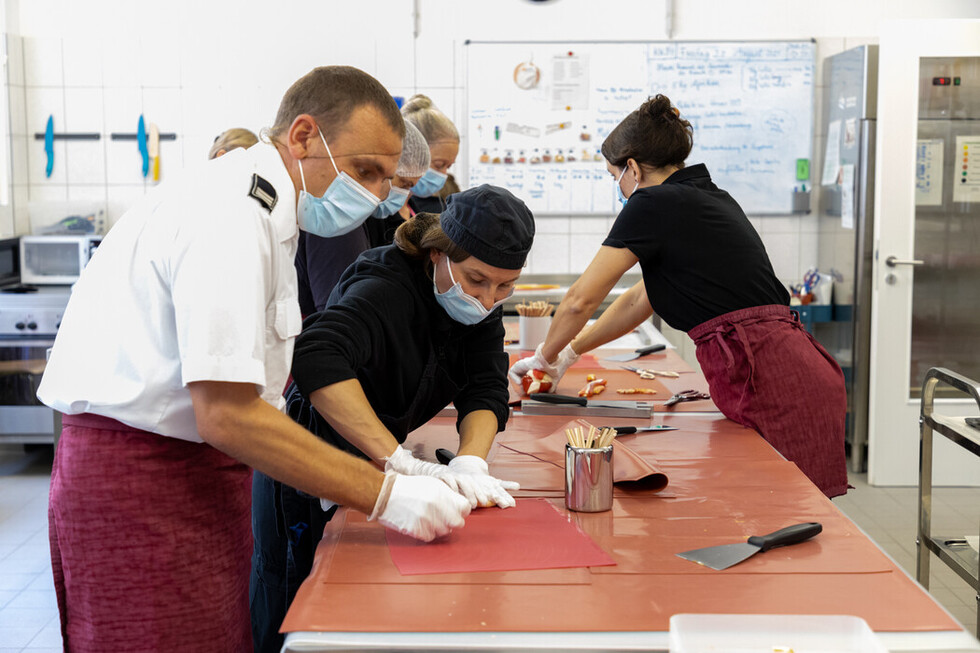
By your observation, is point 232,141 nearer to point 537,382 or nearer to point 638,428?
point 537,382

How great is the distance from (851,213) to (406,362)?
11.7 feet

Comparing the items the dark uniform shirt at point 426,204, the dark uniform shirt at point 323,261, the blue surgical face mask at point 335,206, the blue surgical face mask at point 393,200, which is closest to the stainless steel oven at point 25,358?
the dark uniform shirt at point 426,204

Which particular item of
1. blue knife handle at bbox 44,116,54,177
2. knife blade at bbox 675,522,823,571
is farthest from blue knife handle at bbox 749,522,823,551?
blue knife handle at bbox 44,116,54,177

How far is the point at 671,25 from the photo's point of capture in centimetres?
529

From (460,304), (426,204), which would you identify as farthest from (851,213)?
(460,304)

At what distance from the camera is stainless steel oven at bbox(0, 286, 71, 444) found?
470 centimetres

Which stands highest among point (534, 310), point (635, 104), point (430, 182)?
point (635, 104)

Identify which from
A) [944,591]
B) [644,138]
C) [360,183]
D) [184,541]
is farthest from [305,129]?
[944,591]

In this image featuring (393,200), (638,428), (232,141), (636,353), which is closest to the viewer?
(638,428)

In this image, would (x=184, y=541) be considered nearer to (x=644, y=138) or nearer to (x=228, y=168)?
(x=228, y=168)

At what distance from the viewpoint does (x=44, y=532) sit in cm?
398

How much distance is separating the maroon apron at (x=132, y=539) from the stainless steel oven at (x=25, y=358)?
3.43m

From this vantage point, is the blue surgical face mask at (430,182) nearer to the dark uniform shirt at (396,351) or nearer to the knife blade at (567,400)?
the knife blade at (567,400)

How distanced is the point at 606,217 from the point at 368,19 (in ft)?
5.73
